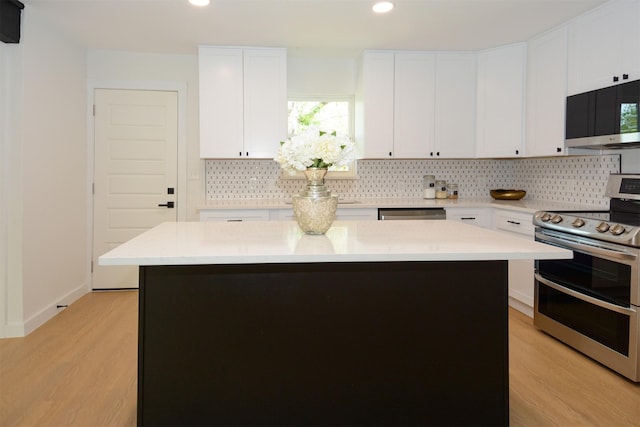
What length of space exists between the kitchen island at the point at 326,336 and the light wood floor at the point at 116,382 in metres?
0.56

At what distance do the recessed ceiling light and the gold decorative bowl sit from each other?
217 cm

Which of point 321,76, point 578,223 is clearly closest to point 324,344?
point 578,223

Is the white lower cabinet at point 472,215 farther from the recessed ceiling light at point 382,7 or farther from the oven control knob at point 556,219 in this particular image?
the recessed ceiling light at point 382,7

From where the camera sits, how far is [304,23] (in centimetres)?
361

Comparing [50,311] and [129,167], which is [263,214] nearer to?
[129,167]

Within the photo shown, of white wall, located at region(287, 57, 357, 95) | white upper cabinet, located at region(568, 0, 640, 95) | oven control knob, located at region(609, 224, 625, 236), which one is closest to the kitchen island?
oven control knob, located at region(609, 224, 625, 236)

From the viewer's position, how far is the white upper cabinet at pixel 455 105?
439 cm

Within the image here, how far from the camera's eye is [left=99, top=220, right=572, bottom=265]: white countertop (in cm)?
158

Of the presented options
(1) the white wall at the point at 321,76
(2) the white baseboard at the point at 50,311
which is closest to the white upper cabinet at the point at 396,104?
(1) the white wall at the point at 321,76

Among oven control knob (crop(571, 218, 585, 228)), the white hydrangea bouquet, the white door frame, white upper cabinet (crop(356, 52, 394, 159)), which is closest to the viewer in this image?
the white hydrangea bouquet

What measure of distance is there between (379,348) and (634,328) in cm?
163

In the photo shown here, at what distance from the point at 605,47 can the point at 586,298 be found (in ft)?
5.82

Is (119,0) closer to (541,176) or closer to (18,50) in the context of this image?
(18,50)

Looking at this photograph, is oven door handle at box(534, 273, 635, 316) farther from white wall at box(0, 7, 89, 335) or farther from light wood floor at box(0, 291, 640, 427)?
white wall at box(0, 7, 89, 335)
